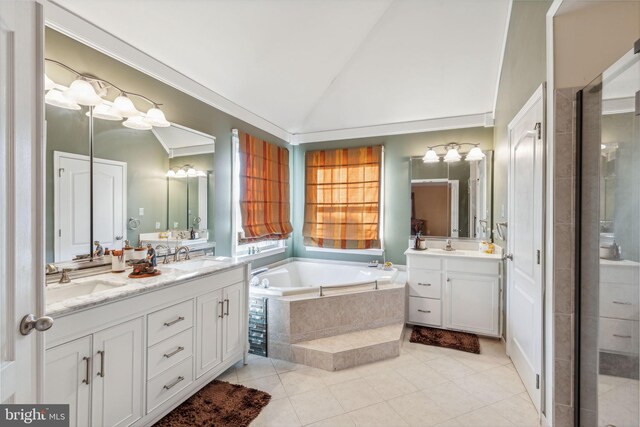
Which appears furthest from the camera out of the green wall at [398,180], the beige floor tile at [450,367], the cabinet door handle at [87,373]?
the green wall at [398,180]

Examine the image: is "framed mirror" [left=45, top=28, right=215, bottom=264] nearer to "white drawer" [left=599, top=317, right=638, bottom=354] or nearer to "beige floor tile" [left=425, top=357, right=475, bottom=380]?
"beige floor tile" [left=425, top=357, right=475, bottom=380]

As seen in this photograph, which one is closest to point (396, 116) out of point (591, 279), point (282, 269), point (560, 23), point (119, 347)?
point (560, 23)

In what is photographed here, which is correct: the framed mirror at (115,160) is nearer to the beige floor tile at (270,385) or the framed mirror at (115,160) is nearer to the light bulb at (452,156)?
the beige floor tile at (270,385)

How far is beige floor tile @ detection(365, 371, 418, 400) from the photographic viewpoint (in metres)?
2.10

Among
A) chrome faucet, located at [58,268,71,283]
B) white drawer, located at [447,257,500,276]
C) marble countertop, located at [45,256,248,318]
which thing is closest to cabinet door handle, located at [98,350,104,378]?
marble countertop, located at [45,256,248,318]

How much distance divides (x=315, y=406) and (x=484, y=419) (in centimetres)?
106

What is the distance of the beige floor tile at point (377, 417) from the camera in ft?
5.91

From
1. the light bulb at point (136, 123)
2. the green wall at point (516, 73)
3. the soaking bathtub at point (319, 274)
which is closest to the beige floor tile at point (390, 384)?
the soaking bathtub at point (319, 274)

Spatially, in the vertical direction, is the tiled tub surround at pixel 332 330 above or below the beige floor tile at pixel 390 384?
above

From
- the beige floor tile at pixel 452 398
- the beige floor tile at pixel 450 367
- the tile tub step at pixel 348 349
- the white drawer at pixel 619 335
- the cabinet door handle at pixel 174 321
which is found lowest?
the beige floor tile at pixel 452 398

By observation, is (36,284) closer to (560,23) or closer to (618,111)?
(618,111)

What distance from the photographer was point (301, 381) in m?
2.25

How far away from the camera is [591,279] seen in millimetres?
1523

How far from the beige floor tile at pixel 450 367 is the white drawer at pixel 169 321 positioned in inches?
77.3
